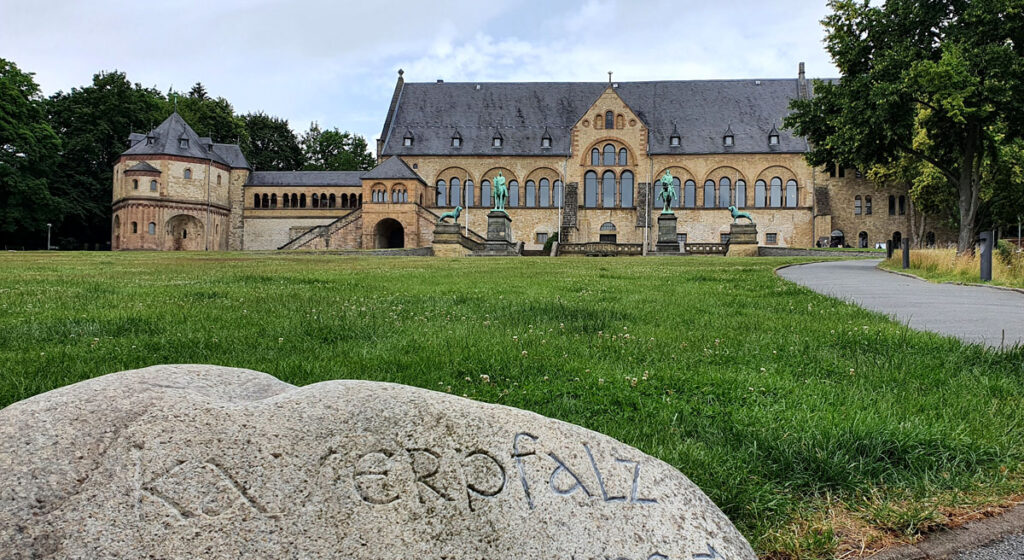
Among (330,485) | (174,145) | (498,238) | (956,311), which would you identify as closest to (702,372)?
(330,485)

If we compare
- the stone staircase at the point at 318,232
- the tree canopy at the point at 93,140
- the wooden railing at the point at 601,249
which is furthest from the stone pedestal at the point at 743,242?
the tree canopy at the point at 93,140

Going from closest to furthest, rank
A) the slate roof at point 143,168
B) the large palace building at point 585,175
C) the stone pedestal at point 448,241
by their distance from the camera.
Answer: the stone pedestal at point 448,241, the slate roof at point 143,168, the large palace building at point 585,175

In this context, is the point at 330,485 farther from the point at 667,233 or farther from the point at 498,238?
the point at 667,233

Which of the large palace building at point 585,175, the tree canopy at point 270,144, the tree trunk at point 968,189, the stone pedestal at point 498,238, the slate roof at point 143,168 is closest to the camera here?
the tree trunk at point 968,189

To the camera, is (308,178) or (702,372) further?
(308,178)

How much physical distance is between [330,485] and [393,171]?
52.8 metres

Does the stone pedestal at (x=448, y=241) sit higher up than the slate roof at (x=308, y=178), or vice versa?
the slate roof at (x=308, y=178)

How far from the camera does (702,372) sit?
14.3ft

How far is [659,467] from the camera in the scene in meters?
1.71

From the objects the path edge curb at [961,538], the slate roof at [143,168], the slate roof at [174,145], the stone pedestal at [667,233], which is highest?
the slate roof at [174,145]

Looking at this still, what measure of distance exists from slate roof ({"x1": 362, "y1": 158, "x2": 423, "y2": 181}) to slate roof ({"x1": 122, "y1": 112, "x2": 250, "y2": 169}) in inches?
636

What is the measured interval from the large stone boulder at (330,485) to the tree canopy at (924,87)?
19.4 meters

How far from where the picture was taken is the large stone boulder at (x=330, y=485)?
1477 millimetres

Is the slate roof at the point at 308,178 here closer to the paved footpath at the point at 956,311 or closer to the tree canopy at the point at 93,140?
the tree canopy at the point at 93,140
